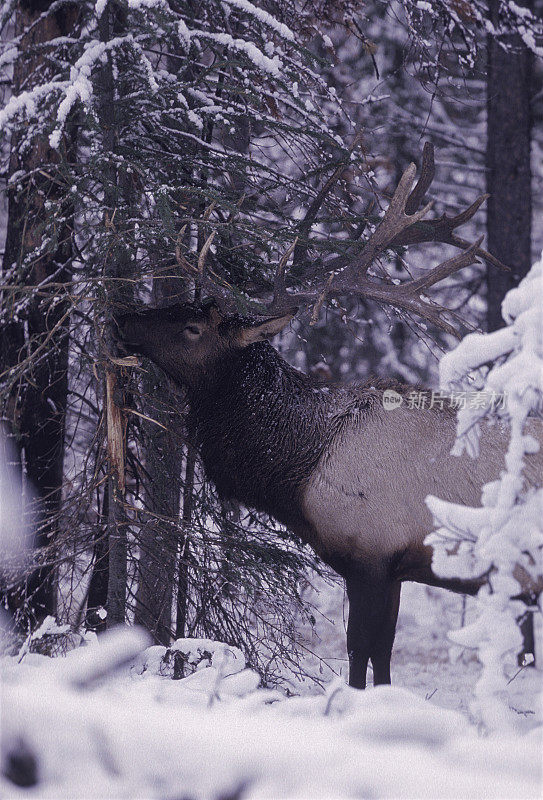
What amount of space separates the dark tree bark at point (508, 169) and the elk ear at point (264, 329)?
4.81 meters

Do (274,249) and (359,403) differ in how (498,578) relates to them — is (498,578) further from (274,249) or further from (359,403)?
(274,249)

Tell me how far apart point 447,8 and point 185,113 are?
2656 mm

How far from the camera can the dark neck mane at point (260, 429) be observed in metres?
4.75

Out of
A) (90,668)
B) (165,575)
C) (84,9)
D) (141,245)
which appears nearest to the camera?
(90,668)

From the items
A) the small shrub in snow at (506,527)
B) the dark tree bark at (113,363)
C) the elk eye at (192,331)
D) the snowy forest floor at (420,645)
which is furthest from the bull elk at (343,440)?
the small shrub in snow at (506,527)

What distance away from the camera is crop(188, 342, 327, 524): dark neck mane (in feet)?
15.6

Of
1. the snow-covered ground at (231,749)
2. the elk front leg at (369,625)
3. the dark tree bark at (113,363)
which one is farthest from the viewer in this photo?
the dark tree bark at (113,363)

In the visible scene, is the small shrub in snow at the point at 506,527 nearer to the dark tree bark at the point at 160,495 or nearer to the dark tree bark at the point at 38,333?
the dark tree bark at the point at 160,495

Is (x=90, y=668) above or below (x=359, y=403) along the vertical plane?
below

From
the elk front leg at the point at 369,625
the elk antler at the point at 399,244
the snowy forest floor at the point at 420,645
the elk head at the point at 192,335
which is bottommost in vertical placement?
the snowy forest floor at the point at 420,645

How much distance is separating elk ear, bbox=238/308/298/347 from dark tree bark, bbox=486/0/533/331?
15.8 feet

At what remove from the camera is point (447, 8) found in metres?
6.27

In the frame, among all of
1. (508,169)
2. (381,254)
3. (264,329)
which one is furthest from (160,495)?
(508,169)

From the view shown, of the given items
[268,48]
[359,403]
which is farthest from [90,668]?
[268,48]
